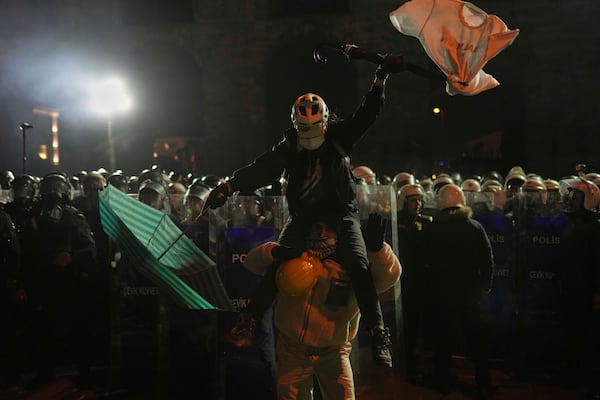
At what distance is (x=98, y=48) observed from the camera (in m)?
22.3

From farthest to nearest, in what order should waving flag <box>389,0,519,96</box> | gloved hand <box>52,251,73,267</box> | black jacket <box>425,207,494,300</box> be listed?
gloved hand <box>52,251,73,267</box>
black jacket <box>425,207,494,300</box>
waving flag <box>389,0,519,96</box>

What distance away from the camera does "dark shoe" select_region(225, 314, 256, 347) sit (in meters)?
4.30

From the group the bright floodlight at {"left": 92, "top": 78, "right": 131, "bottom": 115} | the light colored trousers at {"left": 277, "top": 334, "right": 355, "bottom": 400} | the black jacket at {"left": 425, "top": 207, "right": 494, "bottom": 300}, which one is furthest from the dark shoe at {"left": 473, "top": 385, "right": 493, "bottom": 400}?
the bright floodlight at {"left": 92, "top": 78, "right": 131, "bottom": 115}

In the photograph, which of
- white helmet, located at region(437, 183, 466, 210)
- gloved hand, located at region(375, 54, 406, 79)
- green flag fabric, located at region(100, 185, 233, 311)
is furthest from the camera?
white helmet, located at region(437, 183, 466, 210)

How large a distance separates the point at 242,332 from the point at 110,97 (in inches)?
578

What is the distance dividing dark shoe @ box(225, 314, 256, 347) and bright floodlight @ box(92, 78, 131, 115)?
45.2 ft

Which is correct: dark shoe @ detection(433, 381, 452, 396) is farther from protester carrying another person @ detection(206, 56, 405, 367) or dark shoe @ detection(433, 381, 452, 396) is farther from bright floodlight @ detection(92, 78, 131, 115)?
bright floodlight @ detection(92, 78, 131, 115)

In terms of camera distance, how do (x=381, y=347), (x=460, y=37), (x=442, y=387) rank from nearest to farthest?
(x=381, y=347) → (x=460, y=37) → (x=442, y=387)

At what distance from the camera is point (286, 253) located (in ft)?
14.3

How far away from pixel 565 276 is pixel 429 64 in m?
14.1

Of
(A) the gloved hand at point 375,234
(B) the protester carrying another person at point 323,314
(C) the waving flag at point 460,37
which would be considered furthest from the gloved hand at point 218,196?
(C) the waving flag at point 460,37

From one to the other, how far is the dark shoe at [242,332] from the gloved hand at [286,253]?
1.62 feet

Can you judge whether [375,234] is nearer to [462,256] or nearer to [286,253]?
[286,253]

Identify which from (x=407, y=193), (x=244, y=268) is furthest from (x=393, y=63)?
(x=407, y=193)
